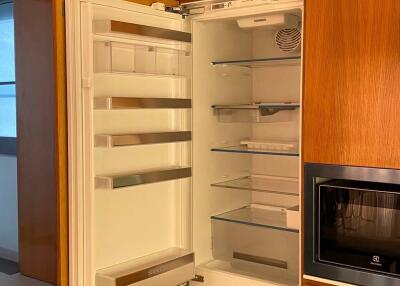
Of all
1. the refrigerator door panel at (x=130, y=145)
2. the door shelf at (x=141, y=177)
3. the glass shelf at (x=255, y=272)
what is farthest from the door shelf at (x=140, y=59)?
the glass shelf at (x=255, y=272)

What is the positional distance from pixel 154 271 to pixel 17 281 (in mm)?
671

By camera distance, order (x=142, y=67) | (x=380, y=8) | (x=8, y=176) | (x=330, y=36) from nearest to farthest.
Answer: (x=380, y=8) < (x=330, y=36) < (x=142, y=67) < (x=8, y=176)

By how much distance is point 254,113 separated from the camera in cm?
226

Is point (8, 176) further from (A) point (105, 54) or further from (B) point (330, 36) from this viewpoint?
(B) point (330, 36)

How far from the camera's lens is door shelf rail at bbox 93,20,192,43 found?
5.83ft

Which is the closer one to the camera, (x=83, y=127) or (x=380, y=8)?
(x=380, y=8)

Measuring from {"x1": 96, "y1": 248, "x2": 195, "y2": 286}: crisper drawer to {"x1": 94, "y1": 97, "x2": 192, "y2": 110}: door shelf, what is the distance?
0.62 m

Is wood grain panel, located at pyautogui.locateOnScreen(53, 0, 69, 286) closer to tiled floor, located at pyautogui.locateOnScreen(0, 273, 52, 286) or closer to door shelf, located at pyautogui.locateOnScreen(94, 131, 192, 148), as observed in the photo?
door shelf, located at pyautogui.locateOnScreen(94, 131, 192, 148)

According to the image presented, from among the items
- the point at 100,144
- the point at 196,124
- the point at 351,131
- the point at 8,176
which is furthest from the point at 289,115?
the point at 8,176

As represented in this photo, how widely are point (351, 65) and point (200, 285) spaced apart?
3.86ft

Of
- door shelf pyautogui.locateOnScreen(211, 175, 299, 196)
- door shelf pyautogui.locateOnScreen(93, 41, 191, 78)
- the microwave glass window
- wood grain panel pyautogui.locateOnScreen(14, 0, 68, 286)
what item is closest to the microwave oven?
the microwave glass window

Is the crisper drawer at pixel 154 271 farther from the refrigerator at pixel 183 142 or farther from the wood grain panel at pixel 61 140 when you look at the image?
the wood grain panel at pixel 61 140

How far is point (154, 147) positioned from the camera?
214 cm

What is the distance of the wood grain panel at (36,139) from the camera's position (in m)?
2.13
